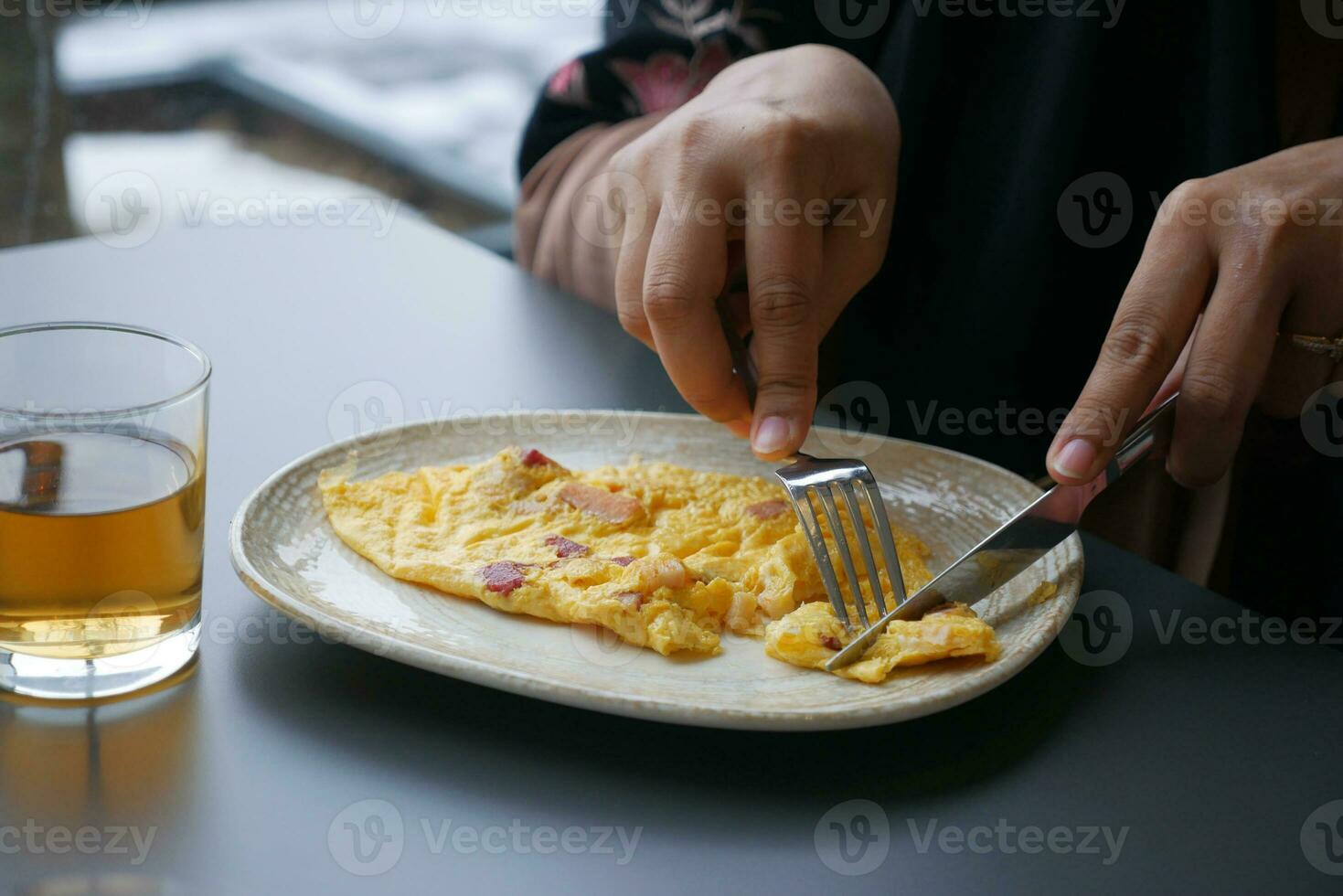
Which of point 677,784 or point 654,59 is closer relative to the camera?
point 677,784

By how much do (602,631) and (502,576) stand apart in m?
0.11

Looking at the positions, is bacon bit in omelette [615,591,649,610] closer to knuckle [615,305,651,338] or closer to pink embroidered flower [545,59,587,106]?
knuckle [615,305,651,338]

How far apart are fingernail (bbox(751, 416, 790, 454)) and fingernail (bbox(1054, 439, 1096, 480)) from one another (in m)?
0.28

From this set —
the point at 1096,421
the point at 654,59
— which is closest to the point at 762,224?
the point at 1096,421

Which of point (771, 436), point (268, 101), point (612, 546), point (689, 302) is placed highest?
point (689, 302)

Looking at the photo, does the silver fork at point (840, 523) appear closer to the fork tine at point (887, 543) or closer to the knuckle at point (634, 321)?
the fork tine at point (887, 543)

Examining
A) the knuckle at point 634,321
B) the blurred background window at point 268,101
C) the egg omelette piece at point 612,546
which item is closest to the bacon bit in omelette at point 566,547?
the egg omelette piece at point 612,546

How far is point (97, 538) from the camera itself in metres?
1.00

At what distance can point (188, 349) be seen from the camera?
1127mm

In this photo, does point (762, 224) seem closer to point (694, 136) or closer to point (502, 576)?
point (694, 136)

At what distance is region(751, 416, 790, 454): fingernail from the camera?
1339mm

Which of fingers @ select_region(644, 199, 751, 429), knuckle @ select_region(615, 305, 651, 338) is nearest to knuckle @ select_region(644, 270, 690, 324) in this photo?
fingers @ select_region(644, 199, 751, 429)

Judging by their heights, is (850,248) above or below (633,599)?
above

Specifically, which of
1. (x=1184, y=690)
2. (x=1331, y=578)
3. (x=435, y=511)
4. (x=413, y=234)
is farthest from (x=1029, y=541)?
(x=413, y=234)
